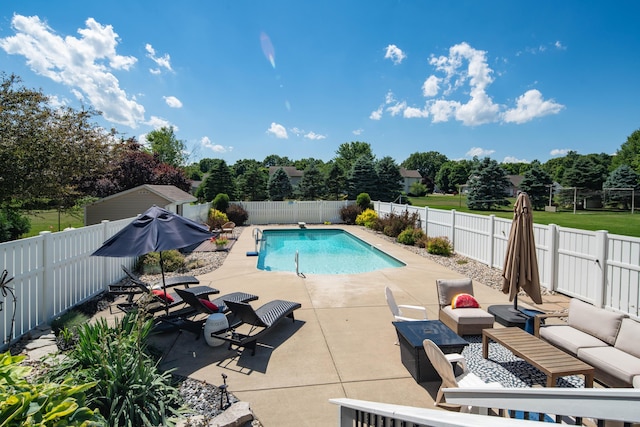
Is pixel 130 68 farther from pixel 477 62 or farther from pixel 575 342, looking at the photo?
pixel 575 342

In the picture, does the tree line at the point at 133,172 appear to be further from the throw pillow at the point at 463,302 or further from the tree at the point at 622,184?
the throw pillow at the point at 463,302

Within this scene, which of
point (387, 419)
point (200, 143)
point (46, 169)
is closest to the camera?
point (387, 419)

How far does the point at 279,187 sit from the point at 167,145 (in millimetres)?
19968

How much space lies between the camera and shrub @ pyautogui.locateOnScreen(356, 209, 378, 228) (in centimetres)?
2036

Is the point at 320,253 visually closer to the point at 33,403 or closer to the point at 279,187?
the point at 33,403

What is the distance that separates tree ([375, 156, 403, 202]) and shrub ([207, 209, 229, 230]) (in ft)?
62.0

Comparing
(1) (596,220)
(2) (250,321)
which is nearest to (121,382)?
(2) (250,321)

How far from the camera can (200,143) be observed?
49188 mm

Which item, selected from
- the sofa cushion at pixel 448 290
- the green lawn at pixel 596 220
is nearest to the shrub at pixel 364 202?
the green lawn at pixel 596 220

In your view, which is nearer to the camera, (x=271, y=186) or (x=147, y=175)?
(x=147, y=175)

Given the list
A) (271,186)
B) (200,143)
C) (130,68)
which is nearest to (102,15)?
(130,68)

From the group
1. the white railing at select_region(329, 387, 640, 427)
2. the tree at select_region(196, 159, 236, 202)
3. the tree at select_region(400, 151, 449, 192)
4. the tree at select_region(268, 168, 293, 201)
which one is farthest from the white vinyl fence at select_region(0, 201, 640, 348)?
the tree at select_region(400, 151, 449, 192)

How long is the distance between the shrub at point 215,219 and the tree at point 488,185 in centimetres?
2651

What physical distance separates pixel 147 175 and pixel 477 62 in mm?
21989
